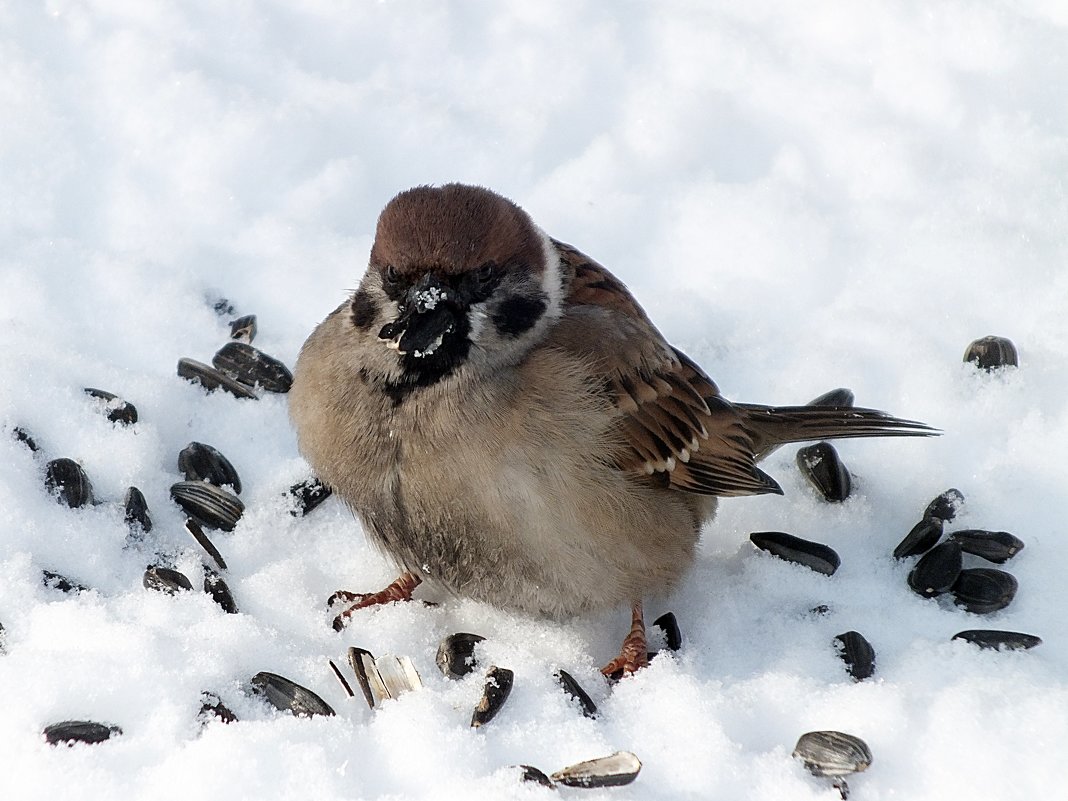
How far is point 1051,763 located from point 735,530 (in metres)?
1.33

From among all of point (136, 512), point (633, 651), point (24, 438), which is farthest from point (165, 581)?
point (633, 651)

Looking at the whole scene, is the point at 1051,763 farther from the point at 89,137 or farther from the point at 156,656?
the point at 89,137

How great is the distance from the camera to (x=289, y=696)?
9.58 feet

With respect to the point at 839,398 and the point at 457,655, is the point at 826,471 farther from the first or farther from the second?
the point at 457,655

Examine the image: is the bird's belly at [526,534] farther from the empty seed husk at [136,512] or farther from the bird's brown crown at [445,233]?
the empty seed husk at [136,512]

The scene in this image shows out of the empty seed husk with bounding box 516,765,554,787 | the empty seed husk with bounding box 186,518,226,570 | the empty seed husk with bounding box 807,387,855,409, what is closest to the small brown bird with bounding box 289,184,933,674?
the empty seed husk with bounding box 186,518,226,570

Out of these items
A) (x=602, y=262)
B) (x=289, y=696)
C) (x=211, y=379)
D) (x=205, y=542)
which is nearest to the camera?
(x=289, y=696)

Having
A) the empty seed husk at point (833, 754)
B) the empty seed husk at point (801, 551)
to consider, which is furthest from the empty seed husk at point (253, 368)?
the empty seed husk at point (833, 754)

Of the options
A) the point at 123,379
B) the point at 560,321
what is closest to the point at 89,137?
the point at 123,379

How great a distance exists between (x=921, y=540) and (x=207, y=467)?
85.0 inches

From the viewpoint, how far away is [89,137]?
4871 mm

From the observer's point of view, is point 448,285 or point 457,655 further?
point 457,655

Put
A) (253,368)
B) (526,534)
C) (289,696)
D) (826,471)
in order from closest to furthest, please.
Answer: (289,696)
(526,534)
(826,471)
(253,368)

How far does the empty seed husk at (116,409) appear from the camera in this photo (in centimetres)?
383
